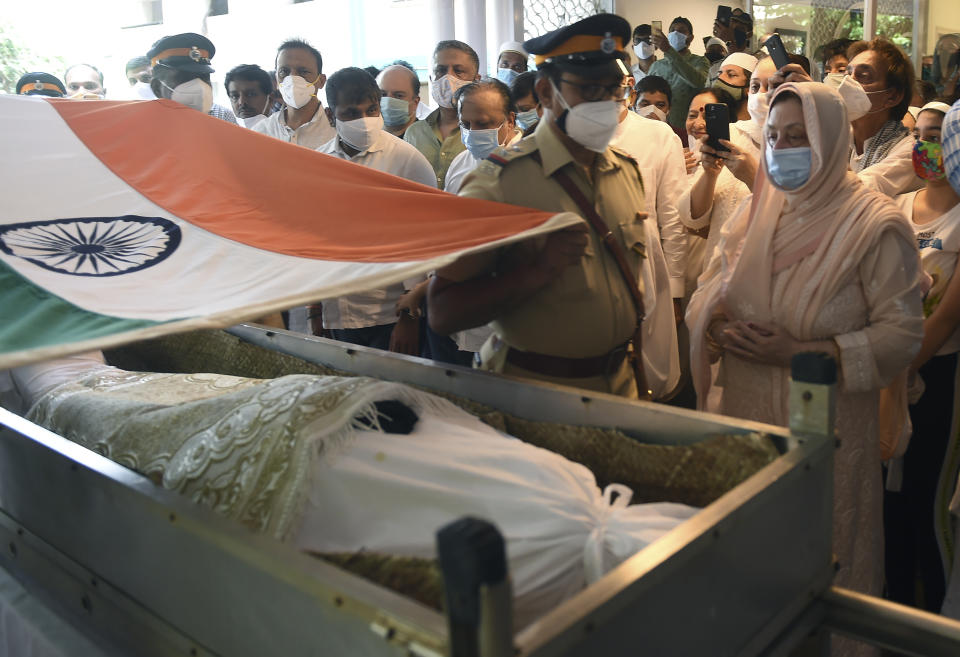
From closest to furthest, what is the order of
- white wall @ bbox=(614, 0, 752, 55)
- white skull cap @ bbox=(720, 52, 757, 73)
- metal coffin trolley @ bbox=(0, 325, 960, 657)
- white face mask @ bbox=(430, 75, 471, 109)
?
1. metal coffin trolley @ bbox=(0, 325, 960, 657)
2. white face mask @ bbox=(430, 75, 471, 109)
3. white skull cap @ bbox=(720, 52, 757, 73)
4. white wall @ bbox=(614, 0, 752, 55)

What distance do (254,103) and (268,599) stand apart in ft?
11.6

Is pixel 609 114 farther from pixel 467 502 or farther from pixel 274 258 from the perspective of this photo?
pixel 467 502

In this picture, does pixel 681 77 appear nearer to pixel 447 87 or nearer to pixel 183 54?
pixel 447 87

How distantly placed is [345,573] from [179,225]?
126 centimetres

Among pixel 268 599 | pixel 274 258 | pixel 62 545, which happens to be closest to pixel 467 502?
pixel 268 599

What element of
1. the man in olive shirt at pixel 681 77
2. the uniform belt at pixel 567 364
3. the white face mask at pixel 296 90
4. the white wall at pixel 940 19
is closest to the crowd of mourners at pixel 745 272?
the uniform belt at pixel 567 364

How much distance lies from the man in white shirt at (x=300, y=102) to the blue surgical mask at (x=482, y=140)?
3.18 feet

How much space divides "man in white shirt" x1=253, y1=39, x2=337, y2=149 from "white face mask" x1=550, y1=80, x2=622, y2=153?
2283mm

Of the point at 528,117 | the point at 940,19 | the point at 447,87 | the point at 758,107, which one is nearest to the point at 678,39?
the point at 447,87

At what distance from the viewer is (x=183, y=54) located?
9.68 feet

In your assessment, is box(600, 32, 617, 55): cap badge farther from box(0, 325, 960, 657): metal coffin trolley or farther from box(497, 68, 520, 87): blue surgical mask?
box(497, 68, 520, 87): blue surgical mask

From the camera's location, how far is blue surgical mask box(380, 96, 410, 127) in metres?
4.54

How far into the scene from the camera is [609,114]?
1887mm

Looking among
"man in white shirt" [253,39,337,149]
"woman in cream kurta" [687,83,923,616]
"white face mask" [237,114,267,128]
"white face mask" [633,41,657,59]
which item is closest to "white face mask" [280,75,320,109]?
"man in white shirt" [253,39,337,149]
